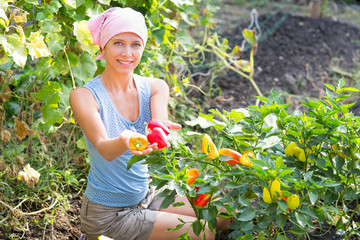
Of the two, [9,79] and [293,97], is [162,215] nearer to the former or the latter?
[9,79]

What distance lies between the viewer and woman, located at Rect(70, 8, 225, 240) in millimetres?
1948

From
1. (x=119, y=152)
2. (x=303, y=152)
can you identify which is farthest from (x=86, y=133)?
(x=303, y=152)

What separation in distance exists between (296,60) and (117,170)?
265 centimetres

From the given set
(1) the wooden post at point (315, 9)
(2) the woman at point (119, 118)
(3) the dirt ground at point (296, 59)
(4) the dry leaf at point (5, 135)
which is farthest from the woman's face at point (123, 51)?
(1) the wooden post at point (315, 9)

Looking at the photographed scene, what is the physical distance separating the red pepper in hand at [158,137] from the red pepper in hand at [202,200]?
10.2 inches

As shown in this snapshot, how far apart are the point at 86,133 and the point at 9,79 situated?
0.61 metres

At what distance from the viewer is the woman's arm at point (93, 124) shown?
177 cm

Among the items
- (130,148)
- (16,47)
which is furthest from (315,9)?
(130,148)

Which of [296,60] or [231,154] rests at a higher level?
[231,154]

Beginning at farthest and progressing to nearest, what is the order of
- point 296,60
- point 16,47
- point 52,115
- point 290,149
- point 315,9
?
point 315,9
point 296,60
point 52,115
point 16,47
point 290,149

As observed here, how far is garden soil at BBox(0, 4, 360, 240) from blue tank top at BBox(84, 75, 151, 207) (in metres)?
0.46

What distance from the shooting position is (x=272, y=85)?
12.8ft

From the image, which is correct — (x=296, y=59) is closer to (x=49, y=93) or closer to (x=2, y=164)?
(x=49, y=93)

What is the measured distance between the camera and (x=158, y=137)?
162 cm
